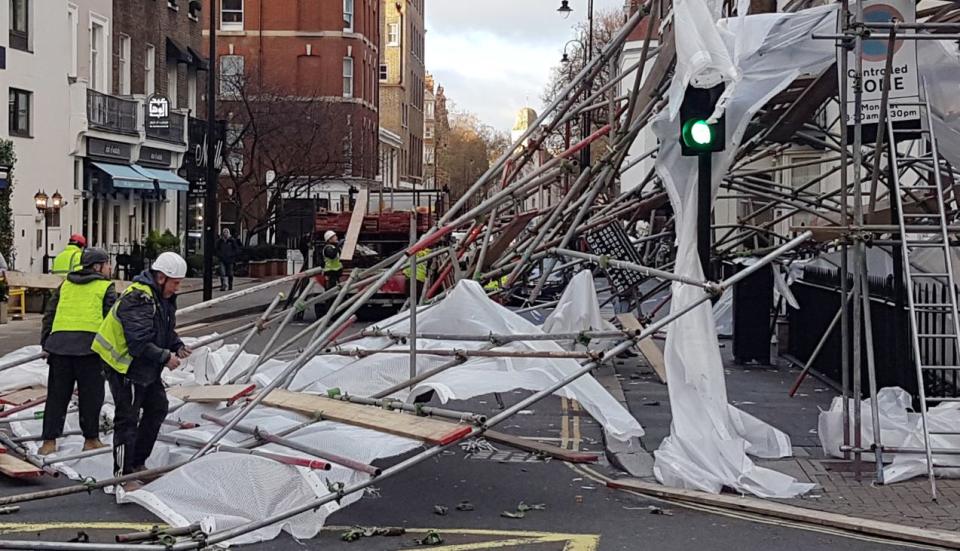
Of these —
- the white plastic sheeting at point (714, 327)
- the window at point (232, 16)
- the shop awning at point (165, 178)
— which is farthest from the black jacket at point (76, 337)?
the window at point (232, 16)

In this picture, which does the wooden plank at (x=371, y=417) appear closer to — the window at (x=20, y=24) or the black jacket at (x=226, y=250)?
the window at (x=20, y=24)

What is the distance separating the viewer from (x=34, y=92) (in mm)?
31578

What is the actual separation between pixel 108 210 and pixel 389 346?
97.1 feet

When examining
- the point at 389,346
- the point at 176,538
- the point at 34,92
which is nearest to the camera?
the point at 176,538

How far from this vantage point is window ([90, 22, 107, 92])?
3650cm

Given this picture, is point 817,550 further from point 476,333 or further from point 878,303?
point 878,303

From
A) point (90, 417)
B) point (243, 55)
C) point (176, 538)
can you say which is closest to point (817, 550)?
point (176, 538)

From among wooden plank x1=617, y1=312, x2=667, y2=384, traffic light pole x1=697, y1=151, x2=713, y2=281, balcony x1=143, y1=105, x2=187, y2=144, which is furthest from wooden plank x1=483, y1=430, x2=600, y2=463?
balcony x1=143, y1=105, x2=187, y2=144

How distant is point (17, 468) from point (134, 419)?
120 centimetres

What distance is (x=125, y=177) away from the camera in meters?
37.0

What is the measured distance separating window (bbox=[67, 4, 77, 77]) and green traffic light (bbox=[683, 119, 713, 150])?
27.3m

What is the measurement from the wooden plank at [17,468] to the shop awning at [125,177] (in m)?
27.0

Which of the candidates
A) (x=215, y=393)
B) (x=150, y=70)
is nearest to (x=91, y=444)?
(x=215, y=393)

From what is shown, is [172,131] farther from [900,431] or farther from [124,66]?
[900,431]
